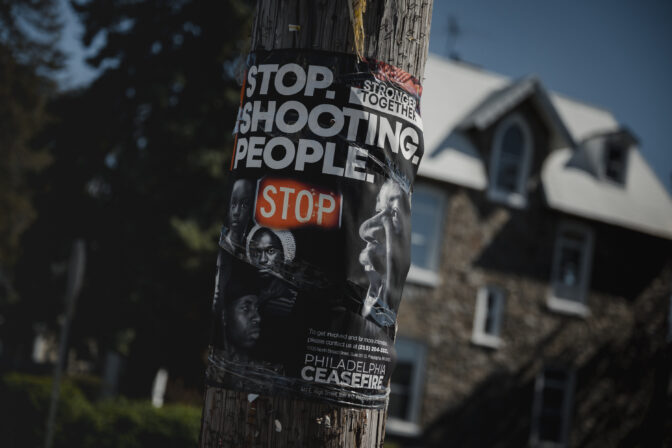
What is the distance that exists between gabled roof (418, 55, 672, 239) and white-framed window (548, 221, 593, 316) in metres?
0.66

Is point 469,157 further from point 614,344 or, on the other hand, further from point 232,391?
point 232,391

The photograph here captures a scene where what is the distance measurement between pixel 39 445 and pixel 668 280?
700 inches

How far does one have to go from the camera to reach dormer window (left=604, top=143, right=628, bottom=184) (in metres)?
21.6

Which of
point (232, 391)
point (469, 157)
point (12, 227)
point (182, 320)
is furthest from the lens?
point (12, 227)

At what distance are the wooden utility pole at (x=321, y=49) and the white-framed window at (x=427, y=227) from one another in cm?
1581

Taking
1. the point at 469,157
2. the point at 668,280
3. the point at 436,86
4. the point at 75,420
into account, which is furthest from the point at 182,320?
the point at 668,280

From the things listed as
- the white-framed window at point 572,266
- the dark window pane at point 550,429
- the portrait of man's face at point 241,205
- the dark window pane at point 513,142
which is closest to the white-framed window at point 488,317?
the white-framed window at point 572,266

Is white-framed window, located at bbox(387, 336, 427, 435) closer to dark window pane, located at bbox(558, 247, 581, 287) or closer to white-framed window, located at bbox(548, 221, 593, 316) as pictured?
white-framed window, located at bbox(548, 221, 593, 316)

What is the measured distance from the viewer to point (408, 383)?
18094 millimetres

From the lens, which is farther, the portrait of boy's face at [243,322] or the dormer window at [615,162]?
the dormer window at [615,162]

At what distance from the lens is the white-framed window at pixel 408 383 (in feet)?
58.7

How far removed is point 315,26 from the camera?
2322mm

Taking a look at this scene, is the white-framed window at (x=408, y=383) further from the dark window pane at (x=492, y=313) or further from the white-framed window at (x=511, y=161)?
the white-framed window at (x=511, y=161)

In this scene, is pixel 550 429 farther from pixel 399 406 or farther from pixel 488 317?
pixel 399 406
